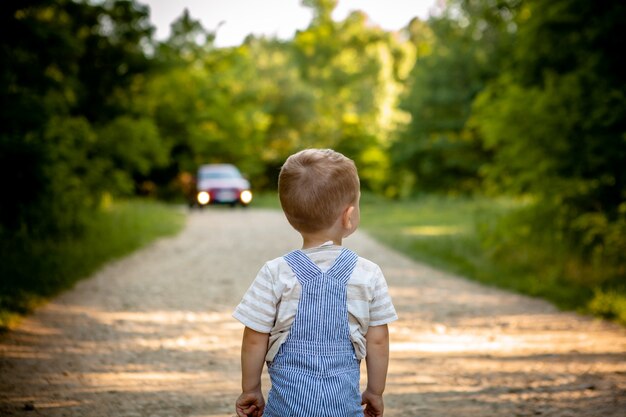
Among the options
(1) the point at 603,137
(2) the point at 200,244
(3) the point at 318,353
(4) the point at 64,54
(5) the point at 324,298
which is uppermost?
(4) the point at 64,54

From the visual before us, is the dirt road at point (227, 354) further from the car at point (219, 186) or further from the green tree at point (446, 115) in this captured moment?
the green tree at point (446, 115)

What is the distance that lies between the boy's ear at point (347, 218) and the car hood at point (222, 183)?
79.8ft

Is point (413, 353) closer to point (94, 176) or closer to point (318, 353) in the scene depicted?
point (318, 353)

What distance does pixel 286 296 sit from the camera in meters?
2.72

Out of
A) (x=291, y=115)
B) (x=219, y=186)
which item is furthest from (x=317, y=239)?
(x=291, y=115)

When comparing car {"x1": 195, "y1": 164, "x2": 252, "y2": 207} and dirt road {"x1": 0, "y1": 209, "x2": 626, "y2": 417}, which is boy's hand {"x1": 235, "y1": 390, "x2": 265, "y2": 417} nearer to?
dirt road {"x1": 0, "y1": 209, "x2": 626, "y2": 417}

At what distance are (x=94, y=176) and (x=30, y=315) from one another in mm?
9325

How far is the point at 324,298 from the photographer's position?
2725 millimetres

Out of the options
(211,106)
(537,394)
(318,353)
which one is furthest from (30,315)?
(211,106)

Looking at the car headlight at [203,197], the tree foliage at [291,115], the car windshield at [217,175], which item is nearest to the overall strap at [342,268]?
the tree foliage at [291,115]

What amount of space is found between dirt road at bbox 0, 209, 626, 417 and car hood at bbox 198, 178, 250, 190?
16.3 meters

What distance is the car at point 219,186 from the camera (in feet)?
87.8

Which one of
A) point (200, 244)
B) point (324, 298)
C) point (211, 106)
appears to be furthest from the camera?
point (211, 106)

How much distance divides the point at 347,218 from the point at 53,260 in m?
8.44
